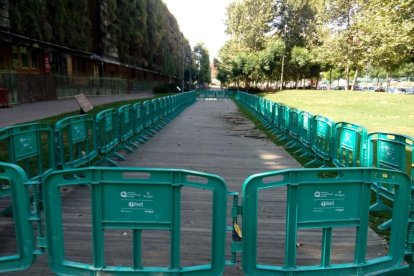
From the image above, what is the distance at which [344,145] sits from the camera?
6.15m

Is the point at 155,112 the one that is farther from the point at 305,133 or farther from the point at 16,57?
the point at 16,57

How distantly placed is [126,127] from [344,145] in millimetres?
5206

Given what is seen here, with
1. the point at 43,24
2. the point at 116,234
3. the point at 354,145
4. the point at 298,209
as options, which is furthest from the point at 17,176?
the point at 43,24

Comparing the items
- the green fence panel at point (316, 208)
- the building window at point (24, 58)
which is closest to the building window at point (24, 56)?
the building window at point (24, 58)

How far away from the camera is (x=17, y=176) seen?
2900mm

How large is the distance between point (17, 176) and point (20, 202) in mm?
219

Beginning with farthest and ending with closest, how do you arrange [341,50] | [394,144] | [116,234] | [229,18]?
1. [229,18]
2. [341,50]
3. [394,144]
4. [116,234]

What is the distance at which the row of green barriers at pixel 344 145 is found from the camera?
184 inches

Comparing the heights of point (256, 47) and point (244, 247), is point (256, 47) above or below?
above

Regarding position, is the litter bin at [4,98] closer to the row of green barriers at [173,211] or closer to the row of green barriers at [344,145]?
the row of green barriers at [344,145]

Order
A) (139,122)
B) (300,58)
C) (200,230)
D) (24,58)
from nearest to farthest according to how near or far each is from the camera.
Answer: (200,230) < (139,122) < (24,58) < (300,58)

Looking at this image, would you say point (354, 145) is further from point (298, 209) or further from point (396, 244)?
point (298, 209)

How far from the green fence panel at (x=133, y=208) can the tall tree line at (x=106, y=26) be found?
21.2 metres

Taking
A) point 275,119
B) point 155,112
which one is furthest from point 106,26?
point 275,119
